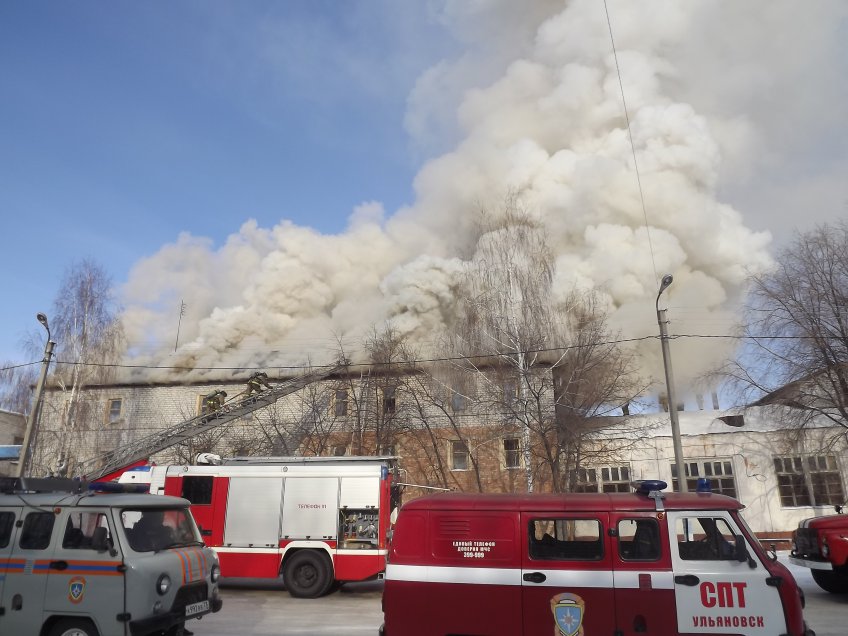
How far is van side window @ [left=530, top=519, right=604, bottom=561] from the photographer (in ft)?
18.4

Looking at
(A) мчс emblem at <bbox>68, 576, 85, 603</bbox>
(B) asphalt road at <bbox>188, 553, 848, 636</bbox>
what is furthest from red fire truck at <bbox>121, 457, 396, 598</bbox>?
(A) мчс emblem at <bbox>68, 576, 85, 603</bbox>

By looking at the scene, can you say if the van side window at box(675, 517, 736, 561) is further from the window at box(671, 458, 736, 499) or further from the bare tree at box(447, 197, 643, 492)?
the window at box(671, 458, 736, 499)

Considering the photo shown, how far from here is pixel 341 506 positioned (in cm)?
1091

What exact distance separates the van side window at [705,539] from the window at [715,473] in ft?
51.1

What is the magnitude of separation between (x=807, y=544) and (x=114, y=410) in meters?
28.8

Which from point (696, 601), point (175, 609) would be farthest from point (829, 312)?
point (175, 609)

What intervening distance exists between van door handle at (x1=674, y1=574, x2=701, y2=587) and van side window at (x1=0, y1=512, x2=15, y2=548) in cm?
756

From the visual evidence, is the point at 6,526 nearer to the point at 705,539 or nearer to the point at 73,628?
the point at 73,628

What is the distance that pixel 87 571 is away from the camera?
6.12m

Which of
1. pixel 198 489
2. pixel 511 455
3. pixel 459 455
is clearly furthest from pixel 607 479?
pixel 198 489

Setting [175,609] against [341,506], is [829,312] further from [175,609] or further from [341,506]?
[175,609]

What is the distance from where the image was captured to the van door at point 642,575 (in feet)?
17.3

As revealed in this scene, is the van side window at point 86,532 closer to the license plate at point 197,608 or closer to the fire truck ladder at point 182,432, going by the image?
the license plate at point 197,608

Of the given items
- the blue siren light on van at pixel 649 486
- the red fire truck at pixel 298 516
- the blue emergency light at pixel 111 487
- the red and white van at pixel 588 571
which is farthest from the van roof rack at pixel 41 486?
the blue siren light on van at pixel 649 486
